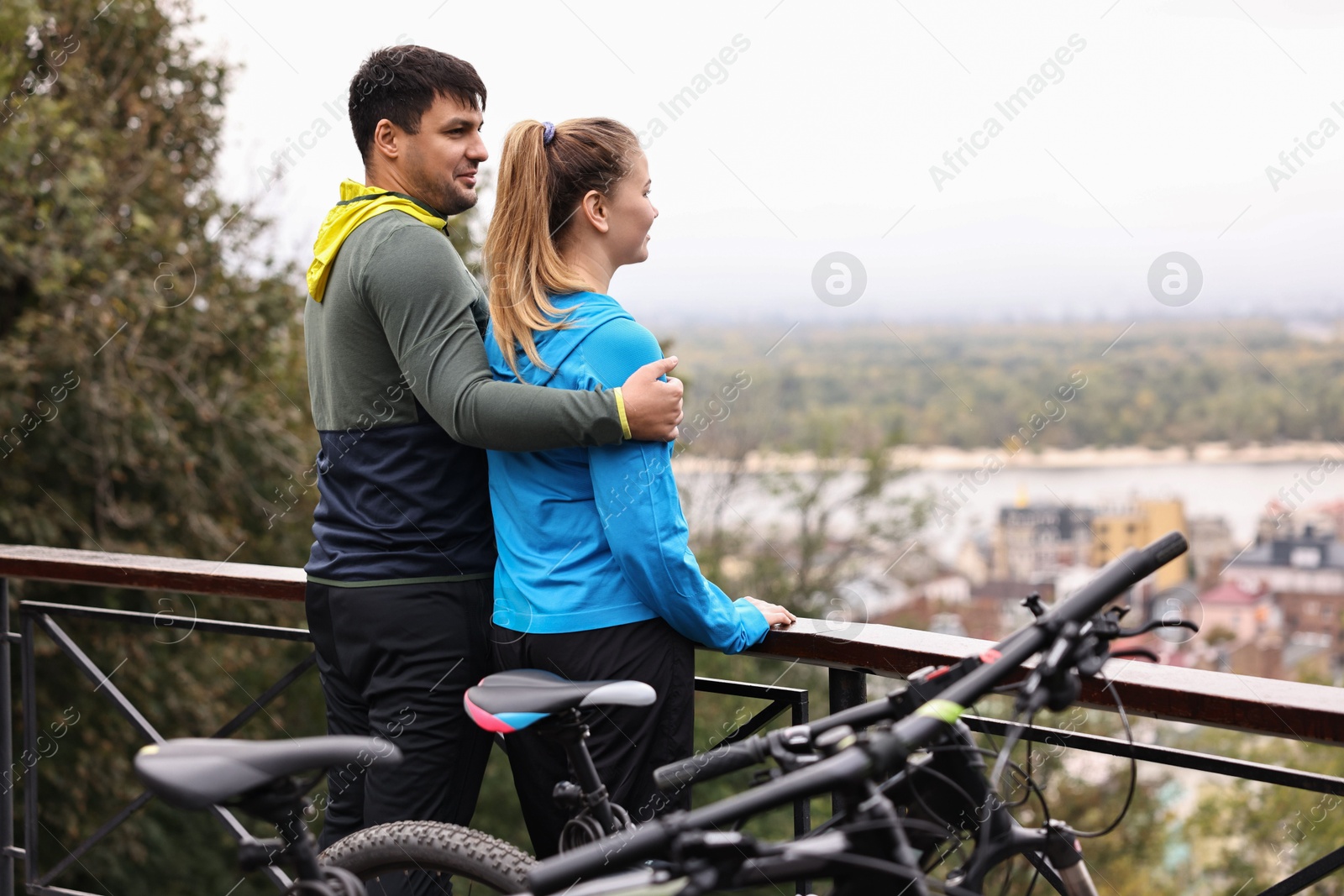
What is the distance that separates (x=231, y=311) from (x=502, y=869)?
7.23m

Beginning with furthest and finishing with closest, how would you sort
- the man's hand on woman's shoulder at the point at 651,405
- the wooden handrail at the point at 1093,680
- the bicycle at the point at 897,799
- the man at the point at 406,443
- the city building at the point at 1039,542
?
the city building at the point at 1039,542, the man at the point at 406,443, the man's hand on woman's shoulder at the point at 651,405, the wooden handrail at the point at 1093,680, the bicycle at the point at 897,799

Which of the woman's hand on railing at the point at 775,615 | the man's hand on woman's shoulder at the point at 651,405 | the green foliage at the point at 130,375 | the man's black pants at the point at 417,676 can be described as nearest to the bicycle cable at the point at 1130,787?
the woman's hand on railing at the point at 775,615

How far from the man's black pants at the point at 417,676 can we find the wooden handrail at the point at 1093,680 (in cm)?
45

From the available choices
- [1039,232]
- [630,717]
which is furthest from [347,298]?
[1039,232]

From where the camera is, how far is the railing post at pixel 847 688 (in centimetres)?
172

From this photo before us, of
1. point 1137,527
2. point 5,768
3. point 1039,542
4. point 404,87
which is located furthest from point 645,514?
point 1137,527

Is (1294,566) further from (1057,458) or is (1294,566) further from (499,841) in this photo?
(499,841)

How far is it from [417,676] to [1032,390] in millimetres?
35245

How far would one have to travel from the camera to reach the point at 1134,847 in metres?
22.1

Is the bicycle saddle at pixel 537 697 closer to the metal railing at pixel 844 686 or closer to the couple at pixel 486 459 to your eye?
the couple at pixel 486 459

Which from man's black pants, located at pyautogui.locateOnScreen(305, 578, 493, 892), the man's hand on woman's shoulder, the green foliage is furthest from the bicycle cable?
the green foliage

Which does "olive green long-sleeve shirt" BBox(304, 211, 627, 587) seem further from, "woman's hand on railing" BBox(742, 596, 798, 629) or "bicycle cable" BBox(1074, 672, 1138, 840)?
"bicycle cable" BBox(1074, 672, 1138, 840)

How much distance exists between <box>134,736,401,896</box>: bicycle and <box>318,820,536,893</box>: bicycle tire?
0.58 ft

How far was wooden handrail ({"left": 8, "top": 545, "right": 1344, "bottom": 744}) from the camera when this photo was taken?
4.29 ft
